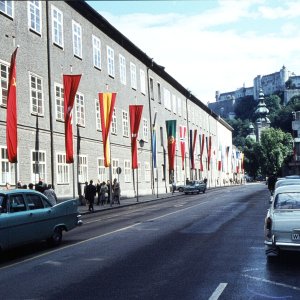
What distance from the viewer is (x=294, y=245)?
358 inches

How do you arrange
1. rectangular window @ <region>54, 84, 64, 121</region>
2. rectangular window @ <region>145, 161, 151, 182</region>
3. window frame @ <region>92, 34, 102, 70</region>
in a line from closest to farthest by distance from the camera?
1. rectangular window @ <region>54, 84, 64, 121</region>
2. window frame @ <region>92, 34, 102, 70</region>
3. rectangular window @ <region>145, 161, 151, 182</region>

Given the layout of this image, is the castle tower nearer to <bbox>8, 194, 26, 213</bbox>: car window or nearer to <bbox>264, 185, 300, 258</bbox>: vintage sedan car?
<bbox>264, 185, 300, 258</bbox>: vintage sedan car

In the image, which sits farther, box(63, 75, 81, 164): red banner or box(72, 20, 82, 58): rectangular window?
box(72, 20, 82, 58): rectangular window

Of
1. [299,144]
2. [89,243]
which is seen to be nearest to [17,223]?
[89,243]

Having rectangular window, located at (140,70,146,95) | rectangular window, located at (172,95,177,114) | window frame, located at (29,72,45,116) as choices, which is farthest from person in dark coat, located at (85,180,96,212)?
rectangular window, located at (172,95,177,114)

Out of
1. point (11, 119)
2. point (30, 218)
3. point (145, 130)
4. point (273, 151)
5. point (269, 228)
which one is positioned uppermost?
point (145, 130)

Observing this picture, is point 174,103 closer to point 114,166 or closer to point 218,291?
point 114,166

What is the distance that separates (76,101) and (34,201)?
21.4 metres

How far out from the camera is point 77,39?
3312 cm

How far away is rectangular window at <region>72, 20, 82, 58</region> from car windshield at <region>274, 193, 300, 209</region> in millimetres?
24467

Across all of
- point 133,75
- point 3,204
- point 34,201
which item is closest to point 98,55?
point 133,75

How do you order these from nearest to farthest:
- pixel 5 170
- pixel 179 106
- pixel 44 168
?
pixel 5 170 → pixel 44 168 → pixel 179 106

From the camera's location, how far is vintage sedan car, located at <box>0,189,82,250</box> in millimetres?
10502

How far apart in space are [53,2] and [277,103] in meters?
199
